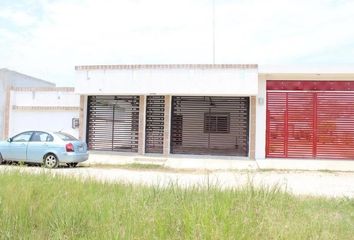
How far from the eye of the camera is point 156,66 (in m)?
20.5

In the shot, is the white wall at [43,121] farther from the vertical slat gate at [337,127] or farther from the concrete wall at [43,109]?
the vertical slat gate at [337,127]

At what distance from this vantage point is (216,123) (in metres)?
26.3

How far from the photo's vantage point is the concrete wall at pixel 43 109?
2256 cm

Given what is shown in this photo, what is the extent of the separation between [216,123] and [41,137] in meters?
12.9

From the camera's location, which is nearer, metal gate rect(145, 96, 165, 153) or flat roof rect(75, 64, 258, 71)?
flat roof rect(75, 64, 258, 71)

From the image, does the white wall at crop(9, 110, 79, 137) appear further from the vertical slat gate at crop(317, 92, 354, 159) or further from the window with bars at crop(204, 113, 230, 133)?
the vertical slat gate at crop(317, 92, 354, 159)

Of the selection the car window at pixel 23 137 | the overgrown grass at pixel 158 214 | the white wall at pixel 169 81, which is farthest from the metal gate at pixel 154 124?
the overgrown grass at pixel 158 214

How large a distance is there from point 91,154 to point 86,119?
83.7 inches

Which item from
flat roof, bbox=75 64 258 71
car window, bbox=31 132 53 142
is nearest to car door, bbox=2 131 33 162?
car window, bbox=31 132 53 142

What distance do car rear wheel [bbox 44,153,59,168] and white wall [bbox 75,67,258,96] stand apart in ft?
19.6

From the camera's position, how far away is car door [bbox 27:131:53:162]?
15.9 meters

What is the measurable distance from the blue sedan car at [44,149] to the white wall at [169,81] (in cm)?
520

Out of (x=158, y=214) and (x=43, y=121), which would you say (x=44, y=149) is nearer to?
(x=43, y=121)

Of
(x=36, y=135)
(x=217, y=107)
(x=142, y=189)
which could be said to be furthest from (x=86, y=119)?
(x=142, y=189)
